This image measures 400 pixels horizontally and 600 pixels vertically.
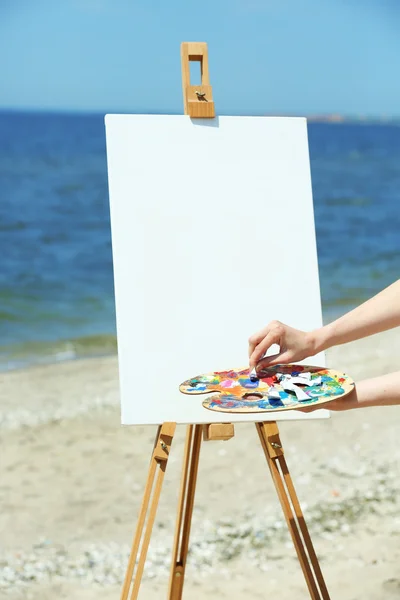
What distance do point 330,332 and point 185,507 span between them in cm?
58

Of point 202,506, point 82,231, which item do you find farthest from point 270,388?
point 82,231

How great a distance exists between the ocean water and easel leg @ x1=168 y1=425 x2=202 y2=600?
14.2ft

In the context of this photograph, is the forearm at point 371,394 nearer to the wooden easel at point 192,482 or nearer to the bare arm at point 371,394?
the bare arm at point 371,394

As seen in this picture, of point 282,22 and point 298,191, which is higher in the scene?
point 282,22

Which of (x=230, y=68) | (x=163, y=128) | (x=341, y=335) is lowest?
(x=341, y=335)

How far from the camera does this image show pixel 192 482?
2271 millimetres

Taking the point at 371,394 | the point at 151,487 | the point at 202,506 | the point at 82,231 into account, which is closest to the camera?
the point at 371,394

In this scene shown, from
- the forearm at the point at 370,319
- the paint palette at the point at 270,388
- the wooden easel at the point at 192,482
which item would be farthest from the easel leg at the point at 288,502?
the forearm at the point at 370,319

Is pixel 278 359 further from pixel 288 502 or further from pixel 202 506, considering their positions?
pixel 202 506

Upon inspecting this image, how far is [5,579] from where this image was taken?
2.96m

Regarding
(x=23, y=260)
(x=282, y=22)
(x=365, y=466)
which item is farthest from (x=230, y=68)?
(x=365, y=466)

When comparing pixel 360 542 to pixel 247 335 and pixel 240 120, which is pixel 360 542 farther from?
pixel 240 120

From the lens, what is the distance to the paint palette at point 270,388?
1882 mm

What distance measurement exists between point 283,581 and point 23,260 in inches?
367
